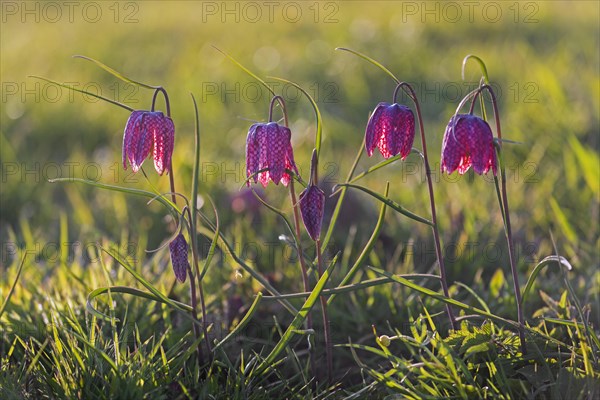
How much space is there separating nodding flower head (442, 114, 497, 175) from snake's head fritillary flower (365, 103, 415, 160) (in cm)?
9

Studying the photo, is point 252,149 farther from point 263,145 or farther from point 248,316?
point 248,316

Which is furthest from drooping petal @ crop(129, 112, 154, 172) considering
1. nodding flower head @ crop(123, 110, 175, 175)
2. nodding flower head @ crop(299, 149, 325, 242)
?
nodding flower head @ crop(299, 149, 325, 242)

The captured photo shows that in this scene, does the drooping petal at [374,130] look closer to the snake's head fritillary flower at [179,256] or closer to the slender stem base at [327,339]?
the slender stem base at [327,339]

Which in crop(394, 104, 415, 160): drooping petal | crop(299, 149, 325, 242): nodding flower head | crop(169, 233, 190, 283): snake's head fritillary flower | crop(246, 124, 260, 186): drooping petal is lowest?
crop(169, 233, 190, 283): snake's head fritillary flower

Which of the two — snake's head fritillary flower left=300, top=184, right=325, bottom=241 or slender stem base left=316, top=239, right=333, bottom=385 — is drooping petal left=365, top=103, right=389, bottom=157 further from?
slender stem base left=316, top=239, right=333, bottom=385

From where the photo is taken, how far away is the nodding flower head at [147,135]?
157 cm

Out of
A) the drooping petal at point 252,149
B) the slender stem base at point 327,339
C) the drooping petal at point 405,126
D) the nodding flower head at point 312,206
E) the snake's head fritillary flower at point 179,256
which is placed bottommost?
the slender stem base at point 327,339

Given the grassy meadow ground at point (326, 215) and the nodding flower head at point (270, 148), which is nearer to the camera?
the nodding flower head at point (270, 148)

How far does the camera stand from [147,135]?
1573 millimetres

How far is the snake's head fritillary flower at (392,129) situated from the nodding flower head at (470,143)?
9 cm

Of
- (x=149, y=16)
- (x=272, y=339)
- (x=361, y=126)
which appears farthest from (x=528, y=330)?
(x=149, y=16)

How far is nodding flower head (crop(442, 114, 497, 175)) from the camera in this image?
149cm

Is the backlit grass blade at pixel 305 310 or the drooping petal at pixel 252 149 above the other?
the drooping petal at pixel 252 149

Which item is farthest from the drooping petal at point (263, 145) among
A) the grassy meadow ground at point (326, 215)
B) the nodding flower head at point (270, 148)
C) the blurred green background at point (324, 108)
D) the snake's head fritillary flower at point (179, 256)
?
the blurred green background at point (324, 108)
